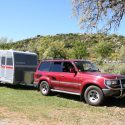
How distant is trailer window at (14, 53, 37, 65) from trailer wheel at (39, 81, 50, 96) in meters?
3.32

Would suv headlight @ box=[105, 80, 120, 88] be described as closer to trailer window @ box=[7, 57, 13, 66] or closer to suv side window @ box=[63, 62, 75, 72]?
suv side window @ box=[63, 62, 75, 72]

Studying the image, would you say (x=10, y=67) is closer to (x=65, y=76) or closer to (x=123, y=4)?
(x=65, y=76)

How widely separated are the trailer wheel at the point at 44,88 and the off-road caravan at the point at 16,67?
7.62ft

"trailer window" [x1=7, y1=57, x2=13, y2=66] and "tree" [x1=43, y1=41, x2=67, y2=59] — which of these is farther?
"tree" [x1=43, y1=41, x2=67, y2=59]

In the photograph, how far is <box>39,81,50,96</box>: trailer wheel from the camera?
51.2ft

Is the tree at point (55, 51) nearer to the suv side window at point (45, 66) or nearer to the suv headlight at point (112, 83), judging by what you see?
the suv side window at point (45, 66)

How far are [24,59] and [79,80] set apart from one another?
6.23m

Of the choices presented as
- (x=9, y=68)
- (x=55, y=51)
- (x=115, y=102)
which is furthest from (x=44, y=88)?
(x=55, y=51)

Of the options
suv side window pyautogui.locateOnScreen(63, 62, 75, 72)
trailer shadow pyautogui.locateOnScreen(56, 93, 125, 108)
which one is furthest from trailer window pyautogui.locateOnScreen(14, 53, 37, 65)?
suv side window pyautogui.locateOnScreen(63, 62, 75, 72)

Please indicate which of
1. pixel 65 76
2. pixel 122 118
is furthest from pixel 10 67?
pixel 122 118

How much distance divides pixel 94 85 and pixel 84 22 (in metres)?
3.27

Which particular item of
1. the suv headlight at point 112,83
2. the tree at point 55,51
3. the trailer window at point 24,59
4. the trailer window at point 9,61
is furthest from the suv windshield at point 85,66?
the tree at point 55,51

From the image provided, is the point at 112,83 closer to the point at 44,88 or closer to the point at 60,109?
the point at 60,109

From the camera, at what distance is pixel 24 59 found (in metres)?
19.3
